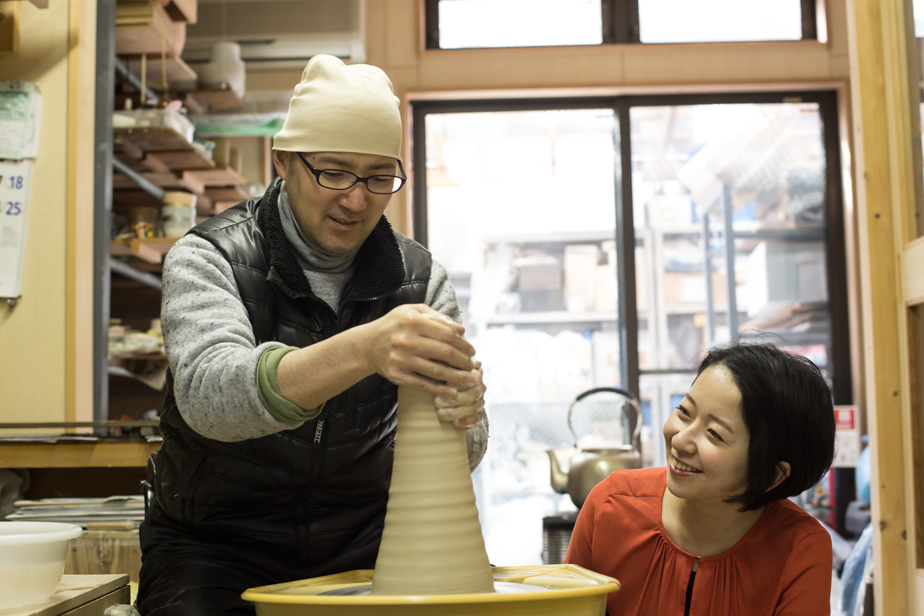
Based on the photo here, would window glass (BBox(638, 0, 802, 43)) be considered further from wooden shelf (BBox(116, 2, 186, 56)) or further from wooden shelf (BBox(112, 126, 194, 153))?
wooden shelf (BBox(112, 126, 194, 153))

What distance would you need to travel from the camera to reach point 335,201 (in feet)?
4.73

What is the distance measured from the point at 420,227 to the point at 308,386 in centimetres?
410

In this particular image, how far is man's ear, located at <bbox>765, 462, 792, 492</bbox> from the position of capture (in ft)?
4.87

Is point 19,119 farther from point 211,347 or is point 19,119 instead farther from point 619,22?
point 619,22

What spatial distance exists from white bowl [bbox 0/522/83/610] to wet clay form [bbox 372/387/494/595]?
1.34ft

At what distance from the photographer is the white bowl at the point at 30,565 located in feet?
3.35

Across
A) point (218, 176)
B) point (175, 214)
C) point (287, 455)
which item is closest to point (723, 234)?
point (218, 176)

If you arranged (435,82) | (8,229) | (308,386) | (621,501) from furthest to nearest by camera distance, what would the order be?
1. (435,82)
2. (8,229)
3. (621,501)
4. (308,386)

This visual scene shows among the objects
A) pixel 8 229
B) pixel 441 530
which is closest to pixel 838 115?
pixel 8 229

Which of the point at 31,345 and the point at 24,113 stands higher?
the point at 24,113

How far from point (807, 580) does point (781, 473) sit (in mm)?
183

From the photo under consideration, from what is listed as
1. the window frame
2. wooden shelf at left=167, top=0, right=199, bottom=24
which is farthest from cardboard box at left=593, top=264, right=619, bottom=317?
wooden shelf at left=167, top=0, right=199, bottom=24

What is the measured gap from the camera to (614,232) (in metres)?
5.13

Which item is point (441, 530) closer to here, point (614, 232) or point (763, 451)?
point (763, 451)
